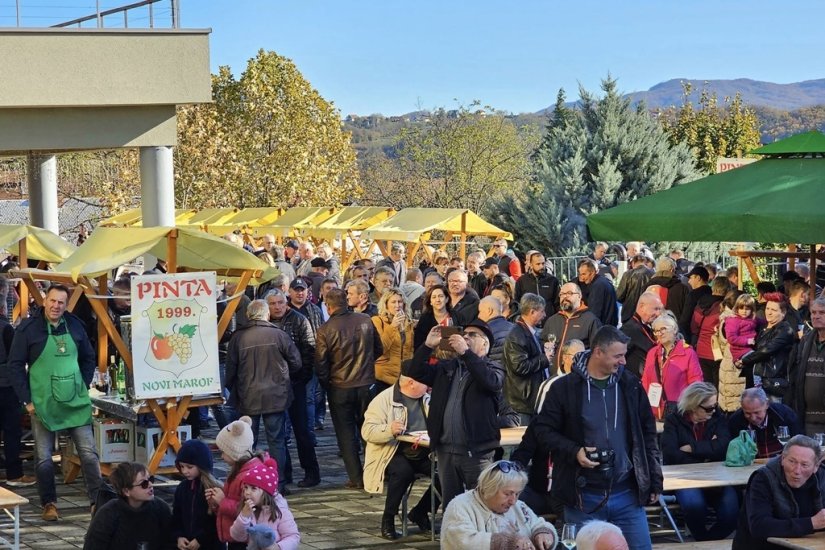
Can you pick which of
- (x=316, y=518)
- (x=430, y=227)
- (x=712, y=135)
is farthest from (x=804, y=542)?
(x=712, y=135)

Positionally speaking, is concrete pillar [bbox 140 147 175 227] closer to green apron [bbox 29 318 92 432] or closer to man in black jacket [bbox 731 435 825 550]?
green apron [bbox 29 318 92 432]

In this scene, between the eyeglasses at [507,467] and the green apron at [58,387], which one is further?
the green apron at [58,387]

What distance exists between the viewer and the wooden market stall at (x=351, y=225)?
28562 millimetres

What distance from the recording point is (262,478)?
753cm

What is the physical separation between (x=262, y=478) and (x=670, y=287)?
369 inches

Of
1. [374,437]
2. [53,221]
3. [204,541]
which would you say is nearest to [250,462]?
[204,541]

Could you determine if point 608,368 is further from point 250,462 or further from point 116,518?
point 116,518

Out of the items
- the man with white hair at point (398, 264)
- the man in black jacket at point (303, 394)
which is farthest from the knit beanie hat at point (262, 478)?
the man with white hair at point (398, 264)

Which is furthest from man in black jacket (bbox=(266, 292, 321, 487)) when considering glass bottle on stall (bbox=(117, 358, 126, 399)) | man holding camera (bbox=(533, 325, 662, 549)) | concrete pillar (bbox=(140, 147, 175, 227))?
concrete pillar (bbox=(140, 147, 175, 227))

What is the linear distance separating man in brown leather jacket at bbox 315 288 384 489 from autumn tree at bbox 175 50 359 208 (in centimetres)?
3811

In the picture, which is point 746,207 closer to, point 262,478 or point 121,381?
point 262,478

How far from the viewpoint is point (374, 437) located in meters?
10.2

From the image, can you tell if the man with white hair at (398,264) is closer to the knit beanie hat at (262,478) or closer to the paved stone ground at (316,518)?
the paved stone ground at (316,518)

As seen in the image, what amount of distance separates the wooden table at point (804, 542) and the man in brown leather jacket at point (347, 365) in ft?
17.2
